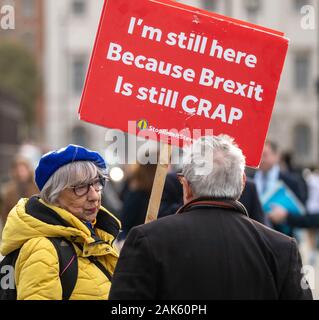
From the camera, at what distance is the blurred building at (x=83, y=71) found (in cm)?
6394

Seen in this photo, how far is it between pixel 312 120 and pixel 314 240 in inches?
1962

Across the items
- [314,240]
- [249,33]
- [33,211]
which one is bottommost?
[314,240]

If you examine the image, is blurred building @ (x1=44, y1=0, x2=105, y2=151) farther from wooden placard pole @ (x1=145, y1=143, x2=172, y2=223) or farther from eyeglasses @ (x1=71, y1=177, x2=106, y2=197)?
eyeglasses @ (x1=71, y1=177, x2=106, y2=197)

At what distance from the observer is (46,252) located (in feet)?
13.4

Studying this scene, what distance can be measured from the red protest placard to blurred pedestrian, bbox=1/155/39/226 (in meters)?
4.76

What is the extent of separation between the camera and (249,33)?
15.8 ft

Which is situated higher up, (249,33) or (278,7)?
(278,7)

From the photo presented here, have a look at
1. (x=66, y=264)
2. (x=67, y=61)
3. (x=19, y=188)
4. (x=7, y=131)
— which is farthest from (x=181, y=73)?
(x=67, y=61)

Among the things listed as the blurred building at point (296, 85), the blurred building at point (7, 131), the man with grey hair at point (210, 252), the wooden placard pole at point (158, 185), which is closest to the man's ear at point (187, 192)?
the man with grey hair at point (210, 252)

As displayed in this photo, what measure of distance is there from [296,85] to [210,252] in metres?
62.0

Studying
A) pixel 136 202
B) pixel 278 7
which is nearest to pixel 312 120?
pixel 278 7

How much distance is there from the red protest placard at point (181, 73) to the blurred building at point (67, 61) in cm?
5994

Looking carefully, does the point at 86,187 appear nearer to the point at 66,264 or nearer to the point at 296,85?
the point at 66,264
